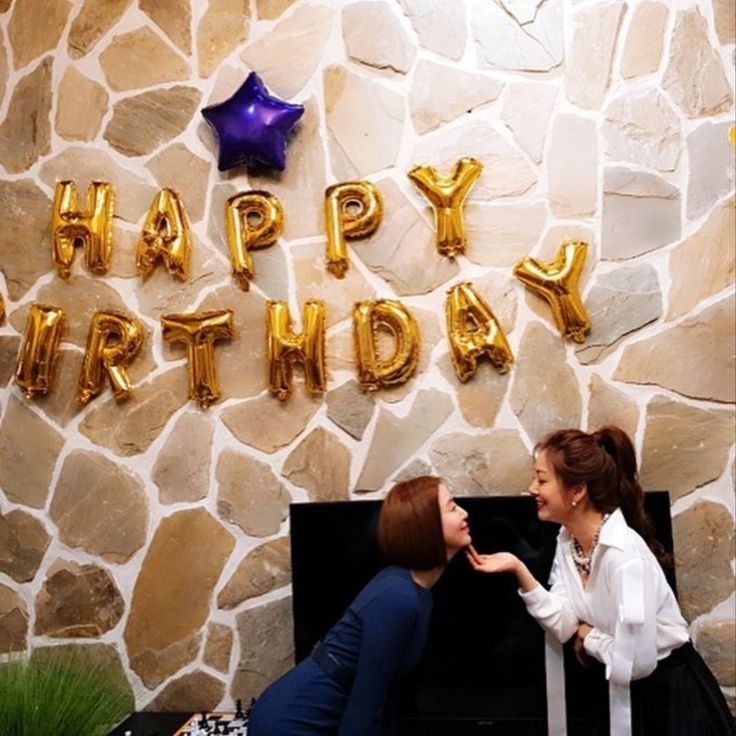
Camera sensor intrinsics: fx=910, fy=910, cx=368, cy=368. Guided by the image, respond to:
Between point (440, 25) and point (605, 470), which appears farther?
point (440, 25)

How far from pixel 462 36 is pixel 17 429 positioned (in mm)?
2038

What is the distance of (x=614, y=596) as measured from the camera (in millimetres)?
2369

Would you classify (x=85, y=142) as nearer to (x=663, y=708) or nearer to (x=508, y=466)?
(x=508, y=466)

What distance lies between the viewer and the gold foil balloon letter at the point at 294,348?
299 centimetres

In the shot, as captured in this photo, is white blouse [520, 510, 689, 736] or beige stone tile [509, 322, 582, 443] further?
beige stone tile [509, 322, 582, 443]

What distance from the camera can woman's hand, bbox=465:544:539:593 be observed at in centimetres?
259

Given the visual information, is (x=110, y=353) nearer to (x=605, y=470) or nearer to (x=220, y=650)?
(x=220, y=650)

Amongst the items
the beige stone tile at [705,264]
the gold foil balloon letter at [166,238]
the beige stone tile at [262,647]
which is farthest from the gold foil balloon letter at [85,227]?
the beige stone tile at [705,264]

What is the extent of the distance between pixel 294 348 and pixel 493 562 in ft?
3.10

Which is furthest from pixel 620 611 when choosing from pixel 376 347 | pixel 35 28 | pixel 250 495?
pixel 35 28

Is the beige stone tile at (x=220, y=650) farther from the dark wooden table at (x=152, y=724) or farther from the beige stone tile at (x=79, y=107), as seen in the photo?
the beige stone tile at (x=79, y=107)

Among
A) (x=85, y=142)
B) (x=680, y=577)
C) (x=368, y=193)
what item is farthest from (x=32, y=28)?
(x=680, y=577)

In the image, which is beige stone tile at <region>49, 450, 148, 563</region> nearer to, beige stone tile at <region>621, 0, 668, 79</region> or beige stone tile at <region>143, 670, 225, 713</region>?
beige stone tile at <region>143, 670, 225, 713</region>

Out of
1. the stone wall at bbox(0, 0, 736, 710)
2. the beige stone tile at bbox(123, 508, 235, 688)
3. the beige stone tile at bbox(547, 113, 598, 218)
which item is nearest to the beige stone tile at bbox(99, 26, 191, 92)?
the stone wall at bbox(0, 0, 736, 710)
